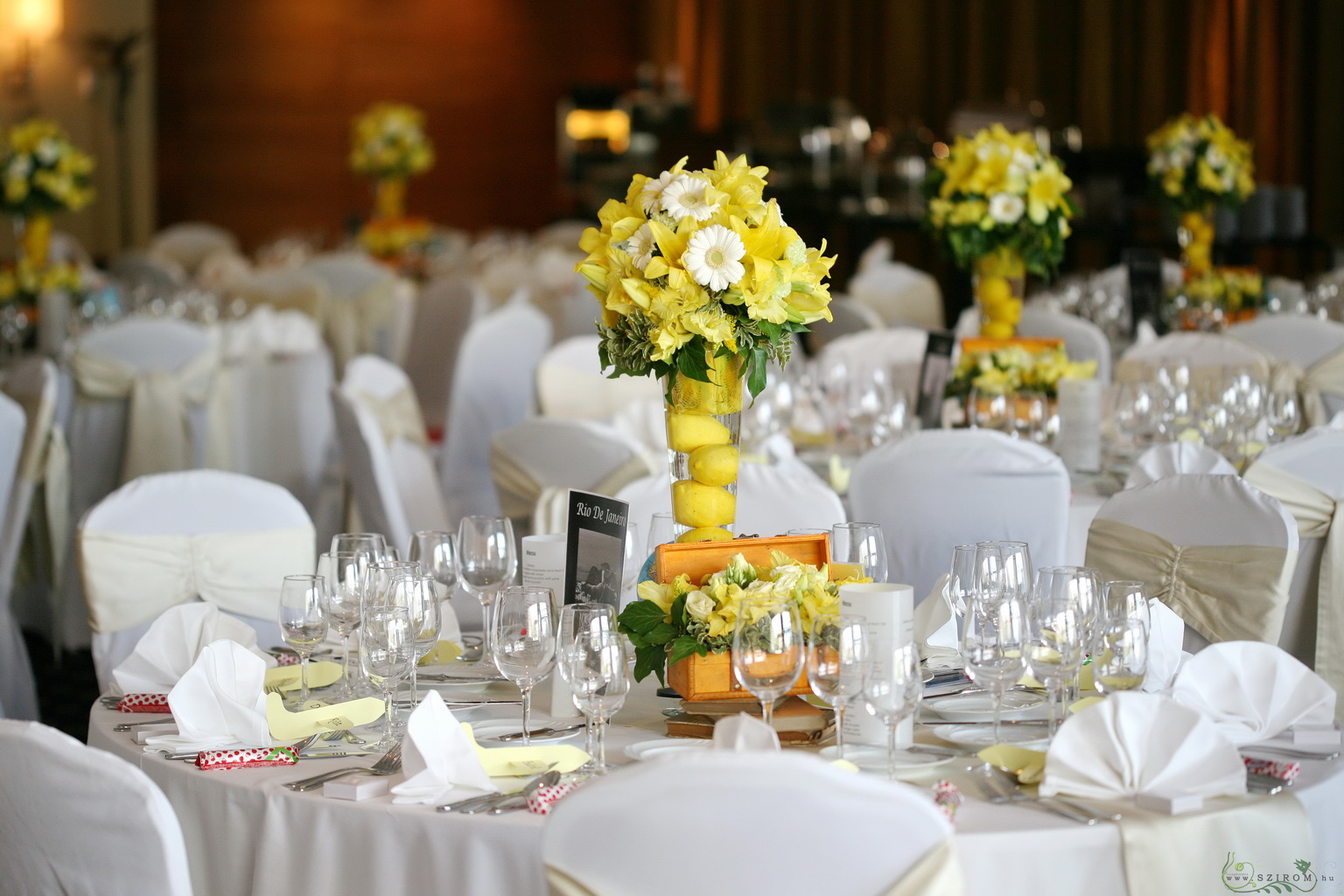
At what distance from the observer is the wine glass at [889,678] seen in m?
1.82

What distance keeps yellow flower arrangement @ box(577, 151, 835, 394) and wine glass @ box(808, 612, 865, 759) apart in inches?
18.5

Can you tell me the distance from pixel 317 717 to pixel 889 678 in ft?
2.75

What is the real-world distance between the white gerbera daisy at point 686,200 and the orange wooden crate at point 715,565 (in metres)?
0.47

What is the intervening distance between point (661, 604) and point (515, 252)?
829cm

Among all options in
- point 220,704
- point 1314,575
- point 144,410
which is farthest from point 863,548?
point 144,410

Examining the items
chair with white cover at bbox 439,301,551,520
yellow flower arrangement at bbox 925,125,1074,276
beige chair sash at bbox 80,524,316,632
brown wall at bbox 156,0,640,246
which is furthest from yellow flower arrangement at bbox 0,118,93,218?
A: brown wall at bbox 156,0,640,246

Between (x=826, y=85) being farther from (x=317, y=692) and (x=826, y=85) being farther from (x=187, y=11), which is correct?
(x=317, y=692)

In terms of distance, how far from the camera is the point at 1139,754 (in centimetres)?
182

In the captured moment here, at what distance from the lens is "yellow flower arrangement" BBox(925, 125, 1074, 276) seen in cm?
461

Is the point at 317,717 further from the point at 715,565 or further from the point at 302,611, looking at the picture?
the point at 715,565

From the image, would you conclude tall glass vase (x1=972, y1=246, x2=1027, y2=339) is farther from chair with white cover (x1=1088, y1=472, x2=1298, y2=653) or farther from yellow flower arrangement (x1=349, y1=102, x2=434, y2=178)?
yellow flower arrangement (x1=349, y1=102, x2=434, y2=178)

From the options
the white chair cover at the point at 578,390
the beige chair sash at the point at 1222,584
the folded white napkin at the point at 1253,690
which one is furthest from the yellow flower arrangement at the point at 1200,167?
the folded white napkin at the point at 1253,690

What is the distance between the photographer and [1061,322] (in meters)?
5.75

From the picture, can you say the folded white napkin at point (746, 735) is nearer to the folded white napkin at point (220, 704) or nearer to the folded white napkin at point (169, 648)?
the folded white napkin at point (220, 704)
